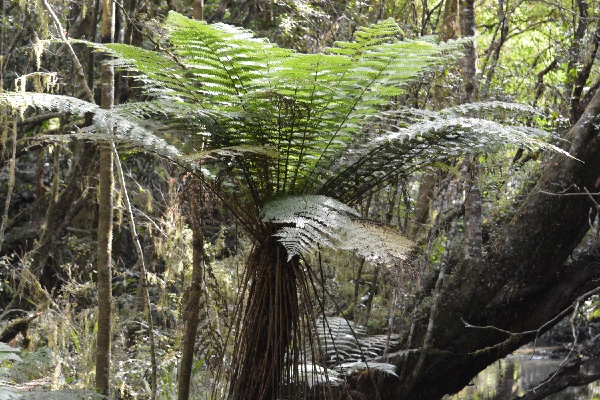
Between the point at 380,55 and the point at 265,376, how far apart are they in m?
1.34

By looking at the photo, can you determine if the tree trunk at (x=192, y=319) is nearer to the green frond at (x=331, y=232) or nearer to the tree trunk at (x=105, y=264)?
the tree trunk at (x=105, y=264)

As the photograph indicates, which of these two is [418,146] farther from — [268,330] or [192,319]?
[192,319]

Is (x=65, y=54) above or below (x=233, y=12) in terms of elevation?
below

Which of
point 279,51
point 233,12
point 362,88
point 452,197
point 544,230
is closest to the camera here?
point 279,51

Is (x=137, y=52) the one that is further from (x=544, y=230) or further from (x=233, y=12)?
(x=233, y=12)

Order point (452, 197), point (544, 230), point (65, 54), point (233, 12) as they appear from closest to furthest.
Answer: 1. point (544, 230)
2. point (452, 197)
3. point (65, 54)
4. point (233, 12)

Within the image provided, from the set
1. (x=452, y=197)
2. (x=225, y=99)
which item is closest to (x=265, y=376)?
(x=225, y=99)

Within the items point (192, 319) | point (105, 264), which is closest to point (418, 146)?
point (192, 319)

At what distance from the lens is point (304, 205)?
259cm

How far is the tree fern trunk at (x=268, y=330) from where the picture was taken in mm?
2869

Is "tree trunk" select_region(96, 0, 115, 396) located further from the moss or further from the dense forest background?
the moss

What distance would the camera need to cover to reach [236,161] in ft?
9.71

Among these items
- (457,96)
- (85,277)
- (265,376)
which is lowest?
(85,277)

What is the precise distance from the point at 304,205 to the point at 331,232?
0.54ft
